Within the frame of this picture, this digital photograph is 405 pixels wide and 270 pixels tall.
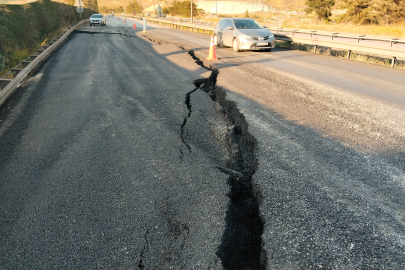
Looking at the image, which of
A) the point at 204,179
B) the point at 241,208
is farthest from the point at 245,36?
the point at 241,208

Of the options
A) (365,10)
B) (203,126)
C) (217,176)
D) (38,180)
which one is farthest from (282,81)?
(365,10)

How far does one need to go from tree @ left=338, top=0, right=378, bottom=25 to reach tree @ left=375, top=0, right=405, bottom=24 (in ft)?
3.21

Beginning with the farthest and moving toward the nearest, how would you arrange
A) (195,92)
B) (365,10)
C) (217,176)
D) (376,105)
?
(365,10) → (195,92) → (376,105) → (217,176)

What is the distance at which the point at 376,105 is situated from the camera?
5723mm

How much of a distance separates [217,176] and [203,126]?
5.35 feet

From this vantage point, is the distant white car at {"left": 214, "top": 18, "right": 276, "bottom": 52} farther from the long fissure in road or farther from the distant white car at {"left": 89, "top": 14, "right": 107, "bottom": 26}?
the distant white car at {"left": 89, "top": 14, "right": 107, "bottom": 26}

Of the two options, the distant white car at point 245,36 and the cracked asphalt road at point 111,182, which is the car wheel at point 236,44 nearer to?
the distant white car at point 245,36

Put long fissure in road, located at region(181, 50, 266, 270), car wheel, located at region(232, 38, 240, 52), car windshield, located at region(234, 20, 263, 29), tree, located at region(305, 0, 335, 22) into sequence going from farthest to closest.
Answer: tree, located at region(305, 0, 335, 22), car windshield, located at region(234, 20, 263, 29), car wheel, located at region(232, 38, 240, 52), long fissure in road, located at region(181, 50, 266, 270)

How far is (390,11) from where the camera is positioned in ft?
93.6

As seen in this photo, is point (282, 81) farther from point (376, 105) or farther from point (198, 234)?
point (198, 234)

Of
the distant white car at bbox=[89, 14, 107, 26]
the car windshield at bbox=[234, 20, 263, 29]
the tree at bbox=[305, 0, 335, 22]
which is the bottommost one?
the car windshield at bbox=[234, 20, 263, 29]

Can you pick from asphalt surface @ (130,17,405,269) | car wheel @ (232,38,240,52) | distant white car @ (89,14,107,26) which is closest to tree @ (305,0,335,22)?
distant white car @ (89,14,107,26)

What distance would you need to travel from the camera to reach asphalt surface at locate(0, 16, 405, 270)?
2.28 metres

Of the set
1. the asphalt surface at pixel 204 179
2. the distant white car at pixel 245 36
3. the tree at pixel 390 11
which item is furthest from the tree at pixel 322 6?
the asphalt surface at pixel 204 179
